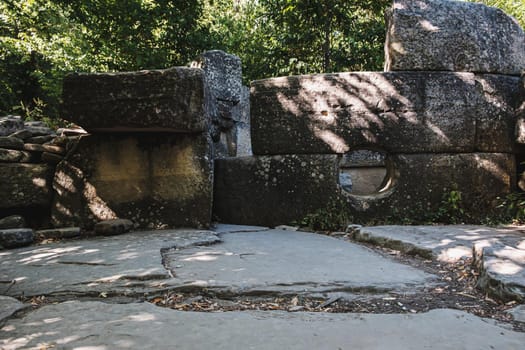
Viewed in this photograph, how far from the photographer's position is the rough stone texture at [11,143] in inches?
136

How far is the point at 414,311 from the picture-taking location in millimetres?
1601

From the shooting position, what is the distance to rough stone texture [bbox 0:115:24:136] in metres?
3.79

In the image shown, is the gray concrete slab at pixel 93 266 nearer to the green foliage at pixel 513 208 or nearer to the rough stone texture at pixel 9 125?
the rough stone texture at pixel 9 125

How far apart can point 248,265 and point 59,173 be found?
7.66 ft

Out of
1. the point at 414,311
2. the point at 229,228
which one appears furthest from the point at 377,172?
the point at 414,311

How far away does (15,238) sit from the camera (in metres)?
2.81

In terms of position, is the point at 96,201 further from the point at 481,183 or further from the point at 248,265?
the point at 481,183

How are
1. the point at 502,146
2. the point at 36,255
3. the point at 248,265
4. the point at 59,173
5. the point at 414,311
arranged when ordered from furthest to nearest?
the point at 502,146, the point at 59,173, the point at 36,255, the point at 248,265, the point at 414,311

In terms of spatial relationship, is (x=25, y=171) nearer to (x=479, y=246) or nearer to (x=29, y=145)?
(x=29, y=145)

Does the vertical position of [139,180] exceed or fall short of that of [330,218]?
it exceeds it

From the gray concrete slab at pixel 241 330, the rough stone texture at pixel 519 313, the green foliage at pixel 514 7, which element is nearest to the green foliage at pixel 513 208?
the rough stone texture at pixel 519 313

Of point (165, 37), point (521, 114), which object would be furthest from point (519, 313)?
point (165, 37)

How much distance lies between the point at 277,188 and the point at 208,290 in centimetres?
238

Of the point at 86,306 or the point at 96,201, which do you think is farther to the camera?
the point at 96,201
